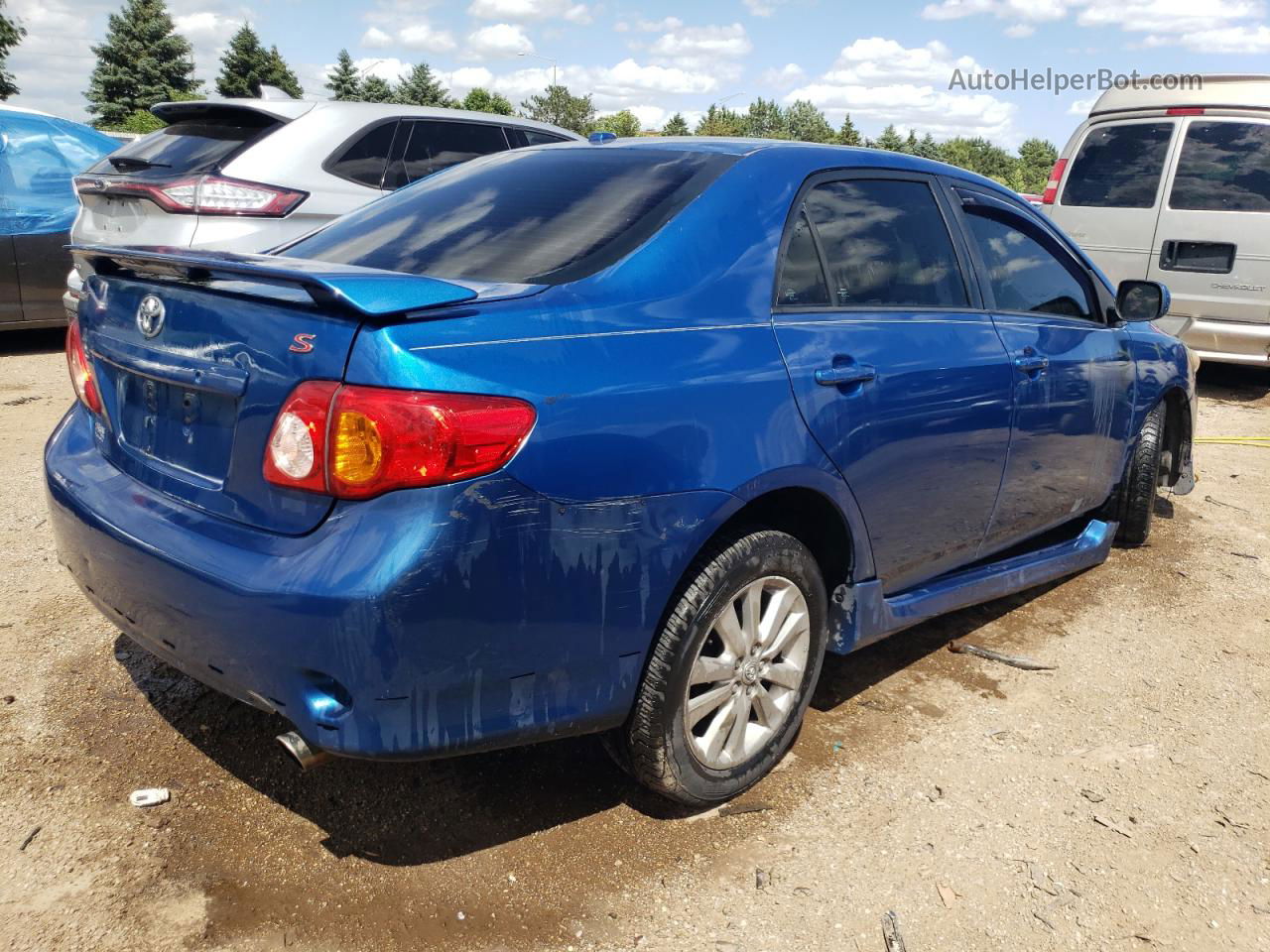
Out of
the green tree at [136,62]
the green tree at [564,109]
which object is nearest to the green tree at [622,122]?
the green tree at [564,109]

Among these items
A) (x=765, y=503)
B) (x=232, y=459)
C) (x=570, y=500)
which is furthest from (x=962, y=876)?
(x=232, y=459)

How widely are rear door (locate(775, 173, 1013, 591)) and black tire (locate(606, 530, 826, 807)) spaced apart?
319mm

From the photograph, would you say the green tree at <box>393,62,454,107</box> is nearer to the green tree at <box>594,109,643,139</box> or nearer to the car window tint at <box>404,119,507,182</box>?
the green tree at <box>594,109,643,139</box>

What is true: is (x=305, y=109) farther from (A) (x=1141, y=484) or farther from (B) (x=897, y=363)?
(A) (x=1141, y=484)

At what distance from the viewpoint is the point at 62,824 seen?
252 cm

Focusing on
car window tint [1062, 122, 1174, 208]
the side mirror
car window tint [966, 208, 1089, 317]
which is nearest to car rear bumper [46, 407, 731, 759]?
car window tint [966, 208, 1089, 317]

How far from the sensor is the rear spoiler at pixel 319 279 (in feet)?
6.56

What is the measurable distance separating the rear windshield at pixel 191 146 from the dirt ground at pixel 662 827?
3.08 m

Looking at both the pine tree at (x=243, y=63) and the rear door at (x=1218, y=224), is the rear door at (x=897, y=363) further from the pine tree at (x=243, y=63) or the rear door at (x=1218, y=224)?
the pine tree at (x=243, y=63)

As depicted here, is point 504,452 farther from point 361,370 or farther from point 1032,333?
point 1032,333

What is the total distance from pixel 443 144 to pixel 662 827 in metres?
5.18

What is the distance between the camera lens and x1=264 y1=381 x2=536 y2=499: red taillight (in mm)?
1978

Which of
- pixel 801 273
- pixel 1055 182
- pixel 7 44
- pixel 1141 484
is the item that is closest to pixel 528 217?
pixel 801 273

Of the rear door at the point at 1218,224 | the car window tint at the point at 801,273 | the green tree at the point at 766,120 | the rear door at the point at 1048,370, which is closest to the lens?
the car window tint at the point at 801,273
